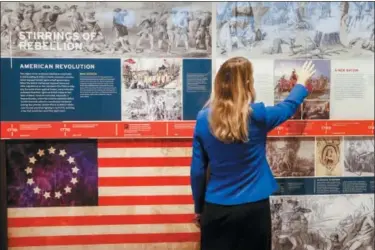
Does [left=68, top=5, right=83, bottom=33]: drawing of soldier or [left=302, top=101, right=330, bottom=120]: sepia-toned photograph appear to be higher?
[left=68, top=5, right=83, bottom=33]: drawing of soldier

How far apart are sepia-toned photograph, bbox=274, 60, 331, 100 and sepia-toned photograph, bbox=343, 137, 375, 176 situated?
39cm

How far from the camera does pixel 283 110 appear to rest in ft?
8.19

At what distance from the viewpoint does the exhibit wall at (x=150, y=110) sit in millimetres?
2955

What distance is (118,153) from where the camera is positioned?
3.05 metres

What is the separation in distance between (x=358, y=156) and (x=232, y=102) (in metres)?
1.38

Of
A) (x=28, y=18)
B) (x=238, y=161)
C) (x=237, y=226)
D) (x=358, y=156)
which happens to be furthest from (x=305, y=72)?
(x=28, y=18)

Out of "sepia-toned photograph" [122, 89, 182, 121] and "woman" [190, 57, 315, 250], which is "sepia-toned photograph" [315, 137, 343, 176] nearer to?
"woman" [190, 57, 315, 250]

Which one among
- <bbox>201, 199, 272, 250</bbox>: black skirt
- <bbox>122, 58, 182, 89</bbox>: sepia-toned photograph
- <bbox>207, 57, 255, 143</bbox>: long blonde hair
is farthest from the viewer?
<bbox>122, 58, 182, 89</bbox>: sepia-toned photograph

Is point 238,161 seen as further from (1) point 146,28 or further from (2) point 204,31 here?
(1) point 146,28

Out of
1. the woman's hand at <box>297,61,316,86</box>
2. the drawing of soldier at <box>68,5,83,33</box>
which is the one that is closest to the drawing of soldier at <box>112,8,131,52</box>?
the drawing of soldier at <box>68,5,83,33</box>

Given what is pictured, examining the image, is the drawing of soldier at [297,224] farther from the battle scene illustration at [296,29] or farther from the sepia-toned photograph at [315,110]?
the battle scene illustration at [296,29]

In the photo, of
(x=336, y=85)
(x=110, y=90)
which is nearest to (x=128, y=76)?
(x=110, y=90)

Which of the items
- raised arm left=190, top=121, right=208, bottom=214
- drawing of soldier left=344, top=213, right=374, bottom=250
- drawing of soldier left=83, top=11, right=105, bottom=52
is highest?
drawing of soldier left=83, top=11, right=105, bottom=52

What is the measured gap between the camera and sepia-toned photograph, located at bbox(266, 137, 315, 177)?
3170 mm
